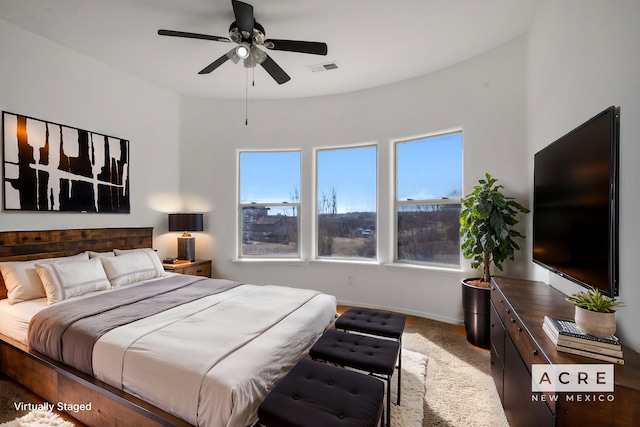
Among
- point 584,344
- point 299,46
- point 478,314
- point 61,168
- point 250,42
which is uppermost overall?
point 250,42

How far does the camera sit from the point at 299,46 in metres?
2.38

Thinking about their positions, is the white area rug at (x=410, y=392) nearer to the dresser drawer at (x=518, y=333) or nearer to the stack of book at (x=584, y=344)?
the dresser drawer at (x=518, y=333)

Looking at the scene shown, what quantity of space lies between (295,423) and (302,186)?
351 cm

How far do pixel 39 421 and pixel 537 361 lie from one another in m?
2.87

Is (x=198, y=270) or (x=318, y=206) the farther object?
(x=318, y=206)

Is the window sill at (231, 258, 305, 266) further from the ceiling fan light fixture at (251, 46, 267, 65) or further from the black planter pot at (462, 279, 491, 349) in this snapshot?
the ceiling fan light fixture at (251, 46, 267, 65)

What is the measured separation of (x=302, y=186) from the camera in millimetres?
4488

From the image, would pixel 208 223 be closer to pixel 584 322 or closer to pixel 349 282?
pixel 349 282

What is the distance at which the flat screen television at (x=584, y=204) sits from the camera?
1.30m

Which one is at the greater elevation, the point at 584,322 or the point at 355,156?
the point at 355,156

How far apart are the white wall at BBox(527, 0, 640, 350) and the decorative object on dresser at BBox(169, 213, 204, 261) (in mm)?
4107

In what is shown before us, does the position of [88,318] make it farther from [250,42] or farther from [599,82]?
[599,82]

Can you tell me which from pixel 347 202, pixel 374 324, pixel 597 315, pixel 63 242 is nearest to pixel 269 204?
pixel 347 202

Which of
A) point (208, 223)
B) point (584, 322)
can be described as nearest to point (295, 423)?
point (584, 322)
